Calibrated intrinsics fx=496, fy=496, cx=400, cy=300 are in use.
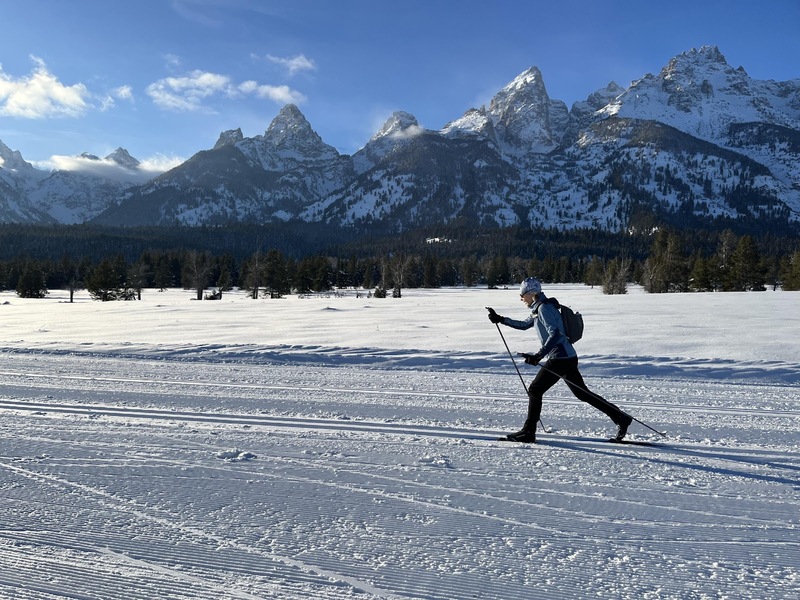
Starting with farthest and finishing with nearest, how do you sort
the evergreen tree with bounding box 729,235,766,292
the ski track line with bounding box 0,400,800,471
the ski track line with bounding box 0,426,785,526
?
the evergreen tree with bounding box 729,235,766,292 → the ski track line with bounding box 0,400,800,471 → the ski track line with bounding box 0,426,785,526

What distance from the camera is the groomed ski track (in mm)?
3047

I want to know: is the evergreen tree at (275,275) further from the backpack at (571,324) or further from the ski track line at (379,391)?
the backpack at (571,324)

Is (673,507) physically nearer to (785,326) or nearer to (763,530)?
(763,530)

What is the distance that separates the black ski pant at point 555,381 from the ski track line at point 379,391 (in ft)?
5.81

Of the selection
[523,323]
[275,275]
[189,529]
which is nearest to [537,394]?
[523,323]

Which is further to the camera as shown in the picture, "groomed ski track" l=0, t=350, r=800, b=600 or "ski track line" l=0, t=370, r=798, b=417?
"ski track line" l=0, t=370, r=798, b=417

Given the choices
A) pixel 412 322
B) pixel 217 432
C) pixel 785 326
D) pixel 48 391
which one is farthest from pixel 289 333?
pixel 785 326

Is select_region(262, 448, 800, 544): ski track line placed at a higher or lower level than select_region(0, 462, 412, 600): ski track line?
higher

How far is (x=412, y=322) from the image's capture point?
20.0 metres

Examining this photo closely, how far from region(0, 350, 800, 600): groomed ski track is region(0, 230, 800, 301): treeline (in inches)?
1857

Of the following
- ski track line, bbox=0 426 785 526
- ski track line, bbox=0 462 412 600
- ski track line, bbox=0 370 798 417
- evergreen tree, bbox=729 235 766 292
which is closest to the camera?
ski track line, bbox=0 462 412 600

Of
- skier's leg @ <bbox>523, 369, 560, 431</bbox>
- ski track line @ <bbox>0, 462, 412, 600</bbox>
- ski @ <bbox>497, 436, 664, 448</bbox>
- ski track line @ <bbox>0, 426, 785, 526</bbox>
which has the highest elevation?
skier's leg @ <bbox>523, 369, 560, 431</bbox>

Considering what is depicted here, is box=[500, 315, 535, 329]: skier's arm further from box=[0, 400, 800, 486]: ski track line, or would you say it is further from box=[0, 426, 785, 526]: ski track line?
box=[0, 426, 785, 526]: ski track line

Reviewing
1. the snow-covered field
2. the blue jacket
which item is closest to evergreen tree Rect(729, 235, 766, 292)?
the snow-covered field
